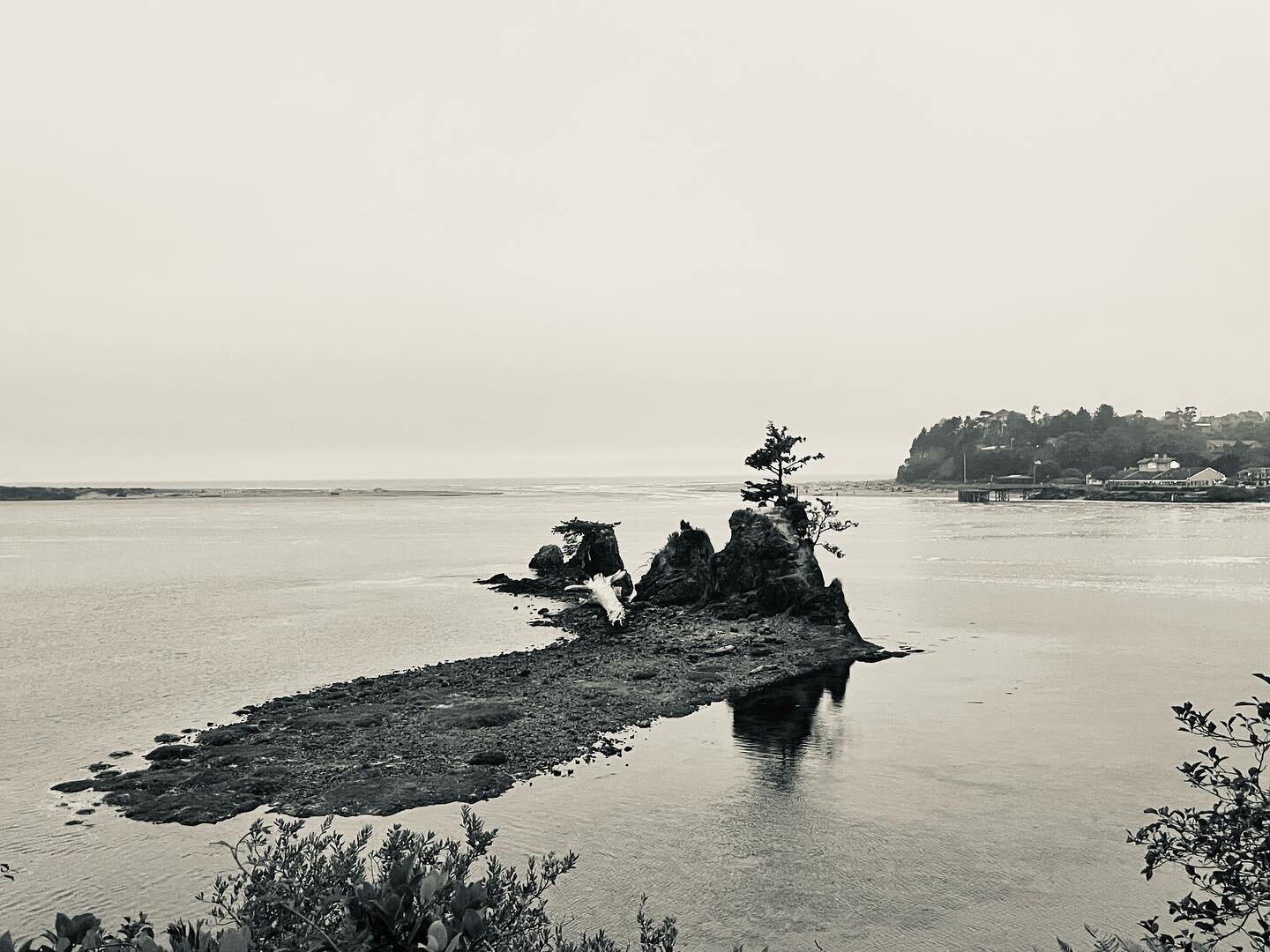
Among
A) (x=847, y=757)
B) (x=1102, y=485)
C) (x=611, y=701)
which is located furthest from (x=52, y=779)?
(x=1102, y=485)

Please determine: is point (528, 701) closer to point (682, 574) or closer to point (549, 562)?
point (682, 574)

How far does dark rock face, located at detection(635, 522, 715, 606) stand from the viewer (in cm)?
4175

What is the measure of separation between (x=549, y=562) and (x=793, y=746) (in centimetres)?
3866

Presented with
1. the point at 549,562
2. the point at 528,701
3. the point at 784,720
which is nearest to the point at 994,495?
the point at 549,562

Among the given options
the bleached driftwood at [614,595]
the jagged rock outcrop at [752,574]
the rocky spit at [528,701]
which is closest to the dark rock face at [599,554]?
the bleached driftwood at [614,595]

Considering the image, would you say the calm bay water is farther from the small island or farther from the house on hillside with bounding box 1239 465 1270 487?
the house on hillside with bounding box 1239 465 1270 487

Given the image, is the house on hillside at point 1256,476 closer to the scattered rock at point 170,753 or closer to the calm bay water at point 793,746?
the calm bay water at point 793,746

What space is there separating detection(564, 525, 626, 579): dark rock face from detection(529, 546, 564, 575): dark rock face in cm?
418

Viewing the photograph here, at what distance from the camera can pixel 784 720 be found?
2430cm

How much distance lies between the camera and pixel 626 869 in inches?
572

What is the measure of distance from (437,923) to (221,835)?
14083 millimetres

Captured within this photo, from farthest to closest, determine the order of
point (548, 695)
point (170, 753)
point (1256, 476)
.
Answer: point (1256, 476), point (548, 695), point (170, 753)

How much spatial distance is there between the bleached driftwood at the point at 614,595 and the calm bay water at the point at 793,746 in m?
4.25

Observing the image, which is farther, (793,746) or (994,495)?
(994,495)
